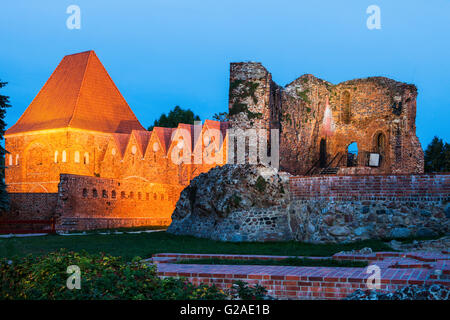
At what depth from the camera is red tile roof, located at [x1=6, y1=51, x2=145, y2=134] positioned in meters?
44.0

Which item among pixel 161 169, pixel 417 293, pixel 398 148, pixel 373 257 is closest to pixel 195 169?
pixel 161 169

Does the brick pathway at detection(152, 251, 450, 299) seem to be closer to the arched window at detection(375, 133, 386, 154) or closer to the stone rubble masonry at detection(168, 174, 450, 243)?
the stone rubble masonry at detection(168, 174, 450, 243)

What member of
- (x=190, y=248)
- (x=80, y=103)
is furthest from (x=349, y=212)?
(x=80, y=103)

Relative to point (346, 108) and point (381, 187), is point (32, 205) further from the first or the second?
point (381, 187)

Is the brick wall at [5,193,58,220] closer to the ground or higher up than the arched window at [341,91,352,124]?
closer to the ground

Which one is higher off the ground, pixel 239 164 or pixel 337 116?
pixel 337 116

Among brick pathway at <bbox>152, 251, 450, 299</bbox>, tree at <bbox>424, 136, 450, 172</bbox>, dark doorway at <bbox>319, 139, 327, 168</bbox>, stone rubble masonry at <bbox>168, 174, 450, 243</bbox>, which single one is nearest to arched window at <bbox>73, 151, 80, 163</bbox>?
dark doorway at <bbox>319, 139, 327, 168</bbox>

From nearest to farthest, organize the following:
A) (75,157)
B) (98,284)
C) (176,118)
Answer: (98,284) → (75,157) → (176,118)

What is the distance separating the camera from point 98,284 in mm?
5797

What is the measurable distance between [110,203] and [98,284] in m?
23.7

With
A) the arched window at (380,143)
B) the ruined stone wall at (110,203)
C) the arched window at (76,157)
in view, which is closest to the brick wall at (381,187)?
the arched window at (380,143)
